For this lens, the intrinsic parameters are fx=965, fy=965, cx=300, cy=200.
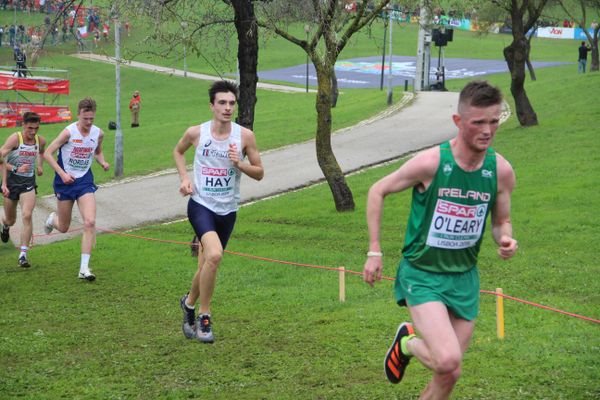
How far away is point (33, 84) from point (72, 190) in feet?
104

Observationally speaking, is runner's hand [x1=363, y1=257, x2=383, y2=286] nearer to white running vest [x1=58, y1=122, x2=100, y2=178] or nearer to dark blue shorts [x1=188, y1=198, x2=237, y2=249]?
dark blue shorts [x1=188, y1=198, x2=237, y2=249]

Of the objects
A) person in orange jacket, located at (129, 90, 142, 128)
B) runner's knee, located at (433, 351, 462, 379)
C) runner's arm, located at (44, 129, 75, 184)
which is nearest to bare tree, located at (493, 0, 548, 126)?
runner's arm, located at (44, 129, 75, 184)

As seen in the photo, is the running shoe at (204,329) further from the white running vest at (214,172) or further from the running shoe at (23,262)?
the running shoe at (23,262)

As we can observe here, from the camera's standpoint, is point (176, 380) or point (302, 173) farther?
point (302, 173)

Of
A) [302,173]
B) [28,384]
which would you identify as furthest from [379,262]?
[302,173]

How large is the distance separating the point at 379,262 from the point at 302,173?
63.7 ft

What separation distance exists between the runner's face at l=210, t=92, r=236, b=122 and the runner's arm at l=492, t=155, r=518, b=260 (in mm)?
3227

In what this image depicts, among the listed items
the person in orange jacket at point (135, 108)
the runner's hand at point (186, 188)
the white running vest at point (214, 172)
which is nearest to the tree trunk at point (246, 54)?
the white running vest at point (214, 172)

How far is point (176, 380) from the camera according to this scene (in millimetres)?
7816

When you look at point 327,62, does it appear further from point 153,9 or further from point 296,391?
point 296,391

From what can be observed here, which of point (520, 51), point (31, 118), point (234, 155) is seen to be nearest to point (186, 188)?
point (234, 155)

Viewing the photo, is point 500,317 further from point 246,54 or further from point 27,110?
point 27,110

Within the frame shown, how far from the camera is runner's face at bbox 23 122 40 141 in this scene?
523 inches

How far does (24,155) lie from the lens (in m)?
13.7
